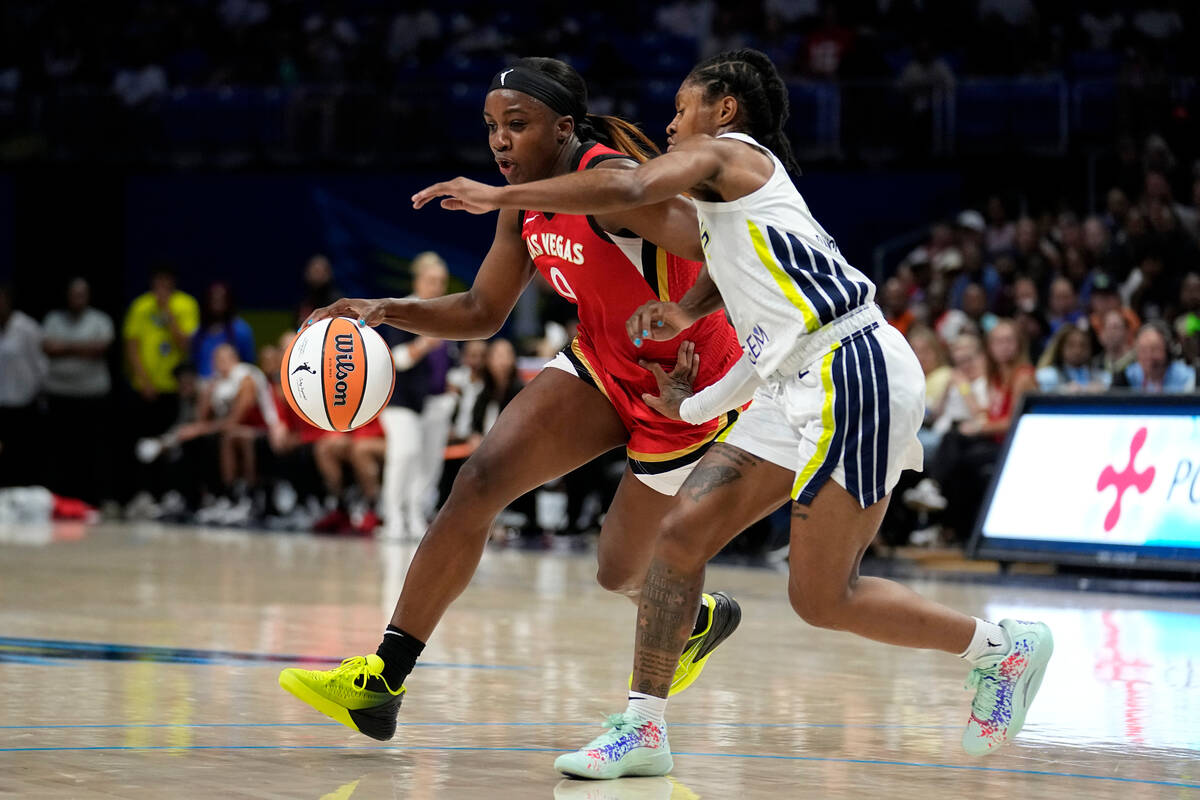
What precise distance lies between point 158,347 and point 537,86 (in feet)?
42.7

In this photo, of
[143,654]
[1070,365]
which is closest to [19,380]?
[1070,365]

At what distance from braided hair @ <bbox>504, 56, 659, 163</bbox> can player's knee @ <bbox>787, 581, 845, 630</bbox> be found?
1359 millimetres

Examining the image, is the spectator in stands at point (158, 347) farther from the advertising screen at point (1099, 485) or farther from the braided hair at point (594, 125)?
the braided hair at point (594, 125)

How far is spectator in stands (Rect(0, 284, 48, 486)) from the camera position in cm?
1581

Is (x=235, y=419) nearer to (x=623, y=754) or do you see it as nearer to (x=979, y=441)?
(x=979, y=441)

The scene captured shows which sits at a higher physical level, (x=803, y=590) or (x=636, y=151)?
(x=636, y=151)

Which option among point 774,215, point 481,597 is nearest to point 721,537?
point 774,215

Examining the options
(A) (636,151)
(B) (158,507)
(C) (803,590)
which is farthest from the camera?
(B) (158,507)

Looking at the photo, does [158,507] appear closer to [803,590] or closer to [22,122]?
[22,122]

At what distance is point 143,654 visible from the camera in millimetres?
6410

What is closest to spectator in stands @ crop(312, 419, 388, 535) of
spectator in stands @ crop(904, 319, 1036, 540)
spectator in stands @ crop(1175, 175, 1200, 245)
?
spectator in stands @ crop(904, 319, 1036, 540)

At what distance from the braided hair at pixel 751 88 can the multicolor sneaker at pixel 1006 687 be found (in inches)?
58.1

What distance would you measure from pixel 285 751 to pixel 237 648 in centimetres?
227

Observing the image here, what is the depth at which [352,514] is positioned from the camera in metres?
15.5
